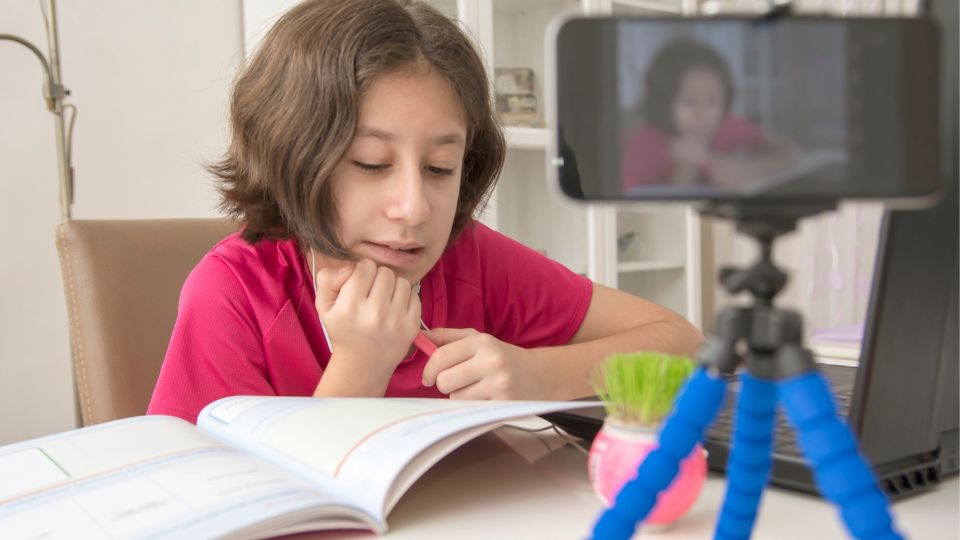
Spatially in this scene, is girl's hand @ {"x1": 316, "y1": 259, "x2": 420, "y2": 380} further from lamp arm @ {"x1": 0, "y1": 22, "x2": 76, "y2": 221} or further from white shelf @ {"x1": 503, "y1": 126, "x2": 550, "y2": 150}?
white shelf @ {"x1": 503, "y1": 126, "x2": 550, "y2": 150}

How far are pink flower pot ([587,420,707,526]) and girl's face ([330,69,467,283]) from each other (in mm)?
415

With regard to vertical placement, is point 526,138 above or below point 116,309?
above

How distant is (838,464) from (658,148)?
113mm

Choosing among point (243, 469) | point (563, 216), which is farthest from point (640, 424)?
point (563, 216)

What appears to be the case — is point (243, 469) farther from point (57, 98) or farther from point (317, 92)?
point (57, 98)

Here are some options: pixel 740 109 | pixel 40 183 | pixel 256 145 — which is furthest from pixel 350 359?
pixel 40 183

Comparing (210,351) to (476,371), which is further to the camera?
(210,351)

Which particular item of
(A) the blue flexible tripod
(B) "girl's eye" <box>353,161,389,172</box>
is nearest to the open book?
(A) the blue flexible tripod

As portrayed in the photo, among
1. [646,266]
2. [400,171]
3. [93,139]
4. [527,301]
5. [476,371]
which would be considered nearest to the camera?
[476,371]

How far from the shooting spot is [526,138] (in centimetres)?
224

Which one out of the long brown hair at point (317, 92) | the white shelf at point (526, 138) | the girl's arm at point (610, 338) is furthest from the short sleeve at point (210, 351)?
the white shelf at point (526, 138)

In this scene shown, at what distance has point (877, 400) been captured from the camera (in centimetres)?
44

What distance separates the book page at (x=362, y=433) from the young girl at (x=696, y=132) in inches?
11.0

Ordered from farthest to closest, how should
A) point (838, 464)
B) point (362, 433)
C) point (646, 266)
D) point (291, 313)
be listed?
point (646, 266)
point (291, 313)
point (362, 433)
point (838, 464)
